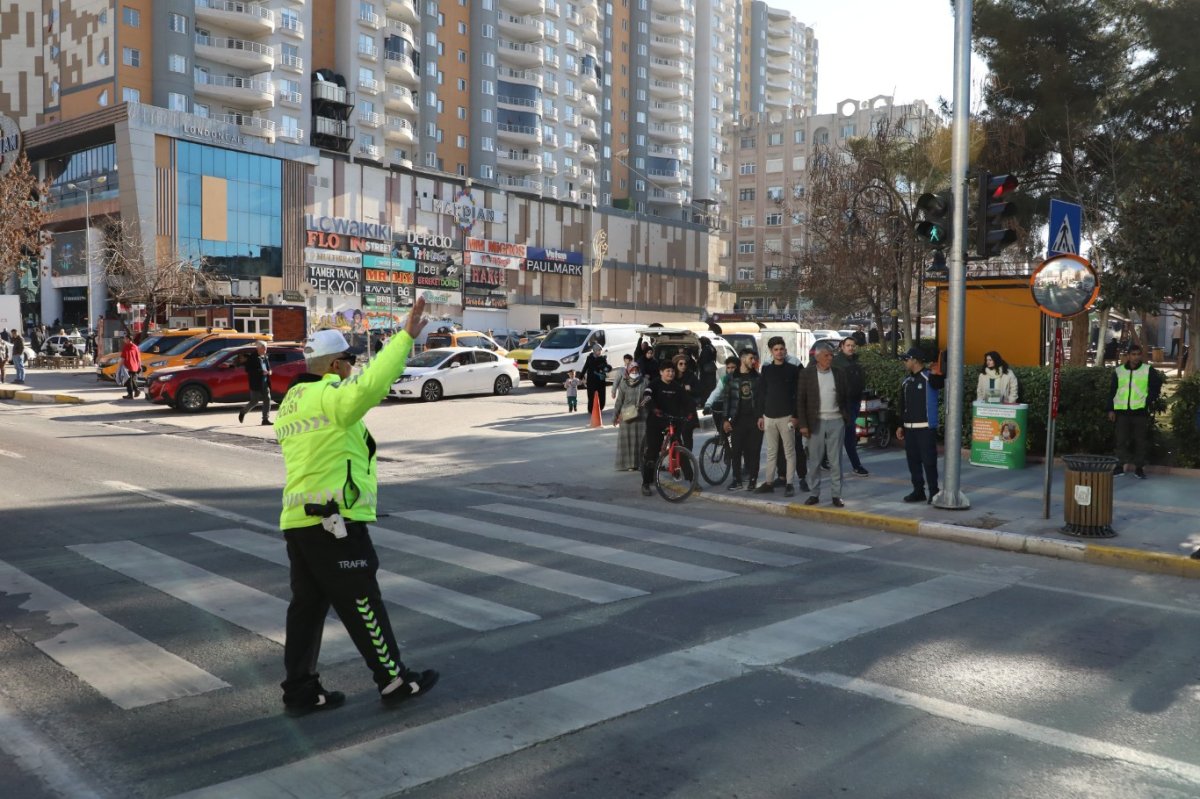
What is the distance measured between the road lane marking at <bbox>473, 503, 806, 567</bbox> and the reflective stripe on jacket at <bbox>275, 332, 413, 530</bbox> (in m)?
4.51

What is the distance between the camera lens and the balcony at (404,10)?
6925 cm

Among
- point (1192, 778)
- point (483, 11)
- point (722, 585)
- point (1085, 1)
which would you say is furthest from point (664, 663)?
point (483, 11)

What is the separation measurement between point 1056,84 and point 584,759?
2420 centimetres

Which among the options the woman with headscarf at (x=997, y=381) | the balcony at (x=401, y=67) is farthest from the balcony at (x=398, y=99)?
the woman with headscarf at (x=997, y=381)

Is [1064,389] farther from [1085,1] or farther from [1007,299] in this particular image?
[1085,1]

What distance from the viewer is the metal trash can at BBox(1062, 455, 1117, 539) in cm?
908

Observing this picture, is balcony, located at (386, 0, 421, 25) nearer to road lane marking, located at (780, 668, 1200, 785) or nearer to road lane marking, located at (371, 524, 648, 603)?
road lane marking, located at (371, 524, 648, 603)

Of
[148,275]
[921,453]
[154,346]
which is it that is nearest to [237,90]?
[148,275]

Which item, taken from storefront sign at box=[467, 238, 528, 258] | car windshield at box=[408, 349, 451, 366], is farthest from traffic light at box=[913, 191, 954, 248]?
storefront sign at box=[467, 238, 528, 258]

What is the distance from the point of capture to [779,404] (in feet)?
37.4

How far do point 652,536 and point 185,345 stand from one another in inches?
914

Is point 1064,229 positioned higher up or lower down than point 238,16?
lower down

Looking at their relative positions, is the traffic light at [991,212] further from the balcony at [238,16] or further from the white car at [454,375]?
the balcony at [238,16]

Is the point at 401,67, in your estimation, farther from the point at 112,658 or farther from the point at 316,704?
the point at 316,704
